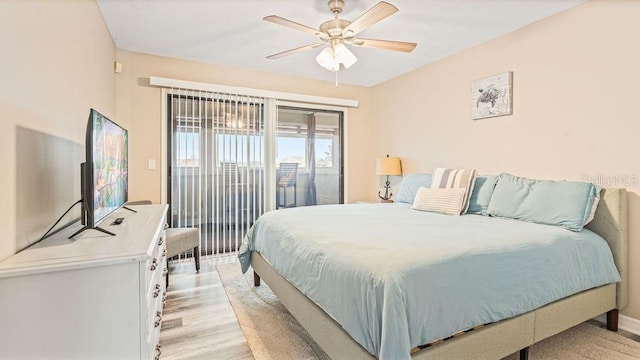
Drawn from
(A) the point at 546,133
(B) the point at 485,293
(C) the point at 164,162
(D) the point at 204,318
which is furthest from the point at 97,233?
(A) the point at 546,133

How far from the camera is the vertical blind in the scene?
12.0ft

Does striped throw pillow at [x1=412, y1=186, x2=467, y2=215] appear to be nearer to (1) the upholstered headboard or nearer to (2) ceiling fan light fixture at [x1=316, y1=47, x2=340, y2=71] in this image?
(1) the upholstered headboard

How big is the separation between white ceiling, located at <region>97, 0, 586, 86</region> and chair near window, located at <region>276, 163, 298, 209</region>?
1.39 m

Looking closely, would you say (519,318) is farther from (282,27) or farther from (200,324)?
(282,27)

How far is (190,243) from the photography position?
10.3 ft

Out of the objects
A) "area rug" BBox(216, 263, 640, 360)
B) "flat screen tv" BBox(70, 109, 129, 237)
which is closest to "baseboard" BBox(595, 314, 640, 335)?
"area rug" BBox(216, 263, 640, 360)

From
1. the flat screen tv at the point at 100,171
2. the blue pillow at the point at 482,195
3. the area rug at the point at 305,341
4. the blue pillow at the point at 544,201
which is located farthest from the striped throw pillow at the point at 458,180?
the flat screen tv at the point at 100,171

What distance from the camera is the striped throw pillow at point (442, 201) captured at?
110 inches

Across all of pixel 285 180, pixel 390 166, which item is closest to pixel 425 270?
pixel 390 166

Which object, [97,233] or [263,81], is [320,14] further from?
[97,233]

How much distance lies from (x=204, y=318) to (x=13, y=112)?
5.62ft

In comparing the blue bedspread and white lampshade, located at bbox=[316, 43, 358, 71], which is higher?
white lampshade, located at bbox=[316, 43, 358, 71]

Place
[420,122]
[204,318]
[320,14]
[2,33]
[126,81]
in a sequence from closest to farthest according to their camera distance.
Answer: [2,33], [204,318], [320,14], [126,81], [420,122]

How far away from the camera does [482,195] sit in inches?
111
